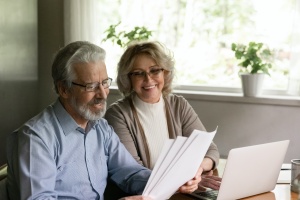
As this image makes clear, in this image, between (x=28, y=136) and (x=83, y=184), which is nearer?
(x=28, y=136)

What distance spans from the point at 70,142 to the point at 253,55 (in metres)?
1.94

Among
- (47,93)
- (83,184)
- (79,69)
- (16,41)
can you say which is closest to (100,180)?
(83,184)

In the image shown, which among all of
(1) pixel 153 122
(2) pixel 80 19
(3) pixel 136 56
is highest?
(2) pixel 80 19

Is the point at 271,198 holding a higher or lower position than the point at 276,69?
lower

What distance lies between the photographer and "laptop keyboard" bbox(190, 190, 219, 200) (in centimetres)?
155

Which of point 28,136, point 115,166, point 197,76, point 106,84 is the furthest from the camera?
point 197,76

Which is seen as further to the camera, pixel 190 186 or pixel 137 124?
pixel 137 124

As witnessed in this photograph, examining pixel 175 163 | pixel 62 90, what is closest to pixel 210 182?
→ pixel 175 163

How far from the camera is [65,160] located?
61.0 inches

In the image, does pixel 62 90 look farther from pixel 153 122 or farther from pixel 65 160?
pixel 153 122

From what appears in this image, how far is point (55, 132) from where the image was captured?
154cm

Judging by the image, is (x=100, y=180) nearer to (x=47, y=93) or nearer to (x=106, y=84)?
(x=106, y=84)

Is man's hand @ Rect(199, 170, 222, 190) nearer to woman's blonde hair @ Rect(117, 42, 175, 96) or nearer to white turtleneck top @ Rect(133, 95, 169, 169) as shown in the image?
white turtleneck top @ Rect(133, 95, 169, 169)

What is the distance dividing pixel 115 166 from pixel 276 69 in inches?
77.7
